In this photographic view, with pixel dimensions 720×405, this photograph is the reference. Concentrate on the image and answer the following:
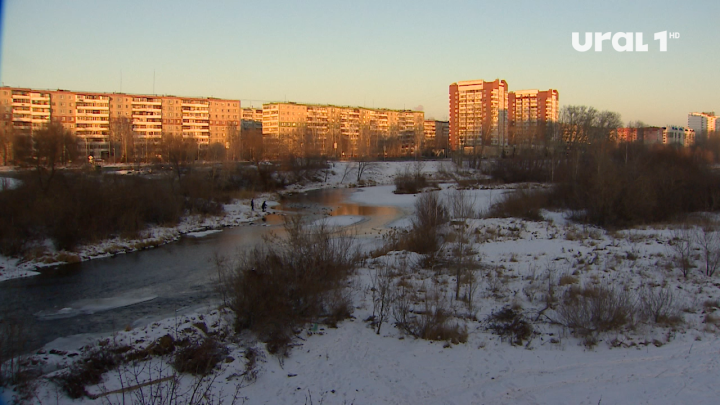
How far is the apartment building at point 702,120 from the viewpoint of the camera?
154863mm

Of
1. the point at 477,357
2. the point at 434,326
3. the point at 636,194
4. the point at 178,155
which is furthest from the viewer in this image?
the point at 178,155

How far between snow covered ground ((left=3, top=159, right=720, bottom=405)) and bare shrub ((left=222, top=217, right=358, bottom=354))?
314mm

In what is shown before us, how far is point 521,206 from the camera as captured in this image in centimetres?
2605

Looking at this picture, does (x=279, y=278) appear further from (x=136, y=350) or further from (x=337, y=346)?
(x=136, y=350)

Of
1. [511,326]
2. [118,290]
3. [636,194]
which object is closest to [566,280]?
[511,326]

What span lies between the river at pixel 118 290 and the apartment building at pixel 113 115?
155 ft

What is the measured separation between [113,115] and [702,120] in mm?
169647

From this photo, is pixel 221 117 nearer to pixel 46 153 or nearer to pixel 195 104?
pixel 195 104

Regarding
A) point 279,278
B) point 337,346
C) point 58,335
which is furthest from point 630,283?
point 58,335

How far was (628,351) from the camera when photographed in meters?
7.84

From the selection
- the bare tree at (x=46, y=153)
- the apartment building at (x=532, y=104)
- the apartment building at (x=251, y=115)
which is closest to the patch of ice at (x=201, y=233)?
the bare tree at (x=46, y=153)

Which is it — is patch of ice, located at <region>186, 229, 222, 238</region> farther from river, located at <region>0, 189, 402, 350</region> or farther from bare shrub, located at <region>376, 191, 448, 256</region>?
bare shrub, located at <region>376, 191, 448, 256</region>

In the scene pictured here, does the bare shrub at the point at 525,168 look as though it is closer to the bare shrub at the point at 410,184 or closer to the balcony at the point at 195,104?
the bare shrub at the point at 410,184

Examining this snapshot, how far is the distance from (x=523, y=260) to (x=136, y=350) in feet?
35.1
